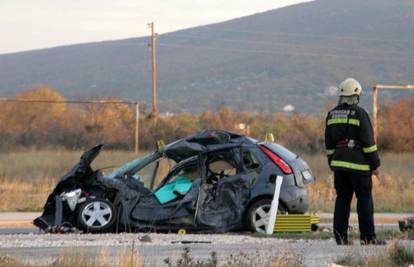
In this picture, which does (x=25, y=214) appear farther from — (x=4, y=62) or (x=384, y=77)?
(x=4, y=62)

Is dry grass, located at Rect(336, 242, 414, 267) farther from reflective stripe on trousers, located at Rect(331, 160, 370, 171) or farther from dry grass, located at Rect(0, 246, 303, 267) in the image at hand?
reflective stripe on trousers, located at Rect(331, 160, 370, 171)

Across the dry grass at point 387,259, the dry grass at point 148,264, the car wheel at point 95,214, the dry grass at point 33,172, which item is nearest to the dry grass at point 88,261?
the dry grass at point 148,264

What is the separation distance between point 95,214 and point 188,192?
4.33ft

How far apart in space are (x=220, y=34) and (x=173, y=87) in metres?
28.1

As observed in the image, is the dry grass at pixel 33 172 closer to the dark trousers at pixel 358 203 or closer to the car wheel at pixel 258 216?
the car wheel at pixel 258 216

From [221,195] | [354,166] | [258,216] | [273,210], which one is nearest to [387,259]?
[354,166]

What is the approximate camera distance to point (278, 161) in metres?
15.0

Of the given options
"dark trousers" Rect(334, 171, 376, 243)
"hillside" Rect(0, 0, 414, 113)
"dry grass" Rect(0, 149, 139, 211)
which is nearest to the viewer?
"dark trousers" Rect(334, 171, 376, 243)

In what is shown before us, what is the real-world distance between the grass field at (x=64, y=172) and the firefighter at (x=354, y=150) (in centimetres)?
841

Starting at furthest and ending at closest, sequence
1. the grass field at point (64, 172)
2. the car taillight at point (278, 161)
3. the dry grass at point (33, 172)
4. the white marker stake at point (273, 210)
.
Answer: the dry grass at point (33, 172) < the grass field at point (64, 172) < the car taillight at point (278, 161) < the white marker stake at point (273, 210)

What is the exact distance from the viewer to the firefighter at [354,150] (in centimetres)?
1227

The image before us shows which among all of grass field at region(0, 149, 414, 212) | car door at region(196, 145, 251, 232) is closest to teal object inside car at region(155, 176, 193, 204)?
car door at region(196, 145, 251, 232)

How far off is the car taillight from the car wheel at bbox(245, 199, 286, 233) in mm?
545

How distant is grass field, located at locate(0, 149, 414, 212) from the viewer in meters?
22.6
